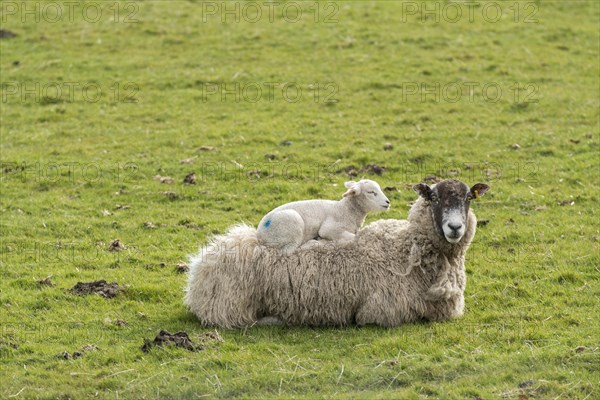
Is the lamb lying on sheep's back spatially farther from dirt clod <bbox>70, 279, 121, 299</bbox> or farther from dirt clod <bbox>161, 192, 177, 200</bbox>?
dirt clod <bbox>161, 192, 177, 200</bbox>

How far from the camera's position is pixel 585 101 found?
22000 mm

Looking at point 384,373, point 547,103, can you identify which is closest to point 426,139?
point 547,103

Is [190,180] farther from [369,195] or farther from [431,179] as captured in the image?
[369,195]

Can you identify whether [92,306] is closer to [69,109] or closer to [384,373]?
[384,373]

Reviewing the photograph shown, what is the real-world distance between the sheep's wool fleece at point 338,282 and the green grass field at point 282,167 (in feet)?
0.88

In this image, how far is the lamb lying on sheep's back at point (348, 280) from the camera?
11.1 metres

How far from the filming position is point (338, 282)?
11.1 metres

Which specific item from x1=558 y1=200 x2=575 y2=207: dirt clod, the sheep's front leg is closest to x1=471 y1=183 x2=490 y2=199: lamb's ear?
the sheep's front leg

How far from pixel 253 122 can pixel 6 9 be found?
12028 millimetres

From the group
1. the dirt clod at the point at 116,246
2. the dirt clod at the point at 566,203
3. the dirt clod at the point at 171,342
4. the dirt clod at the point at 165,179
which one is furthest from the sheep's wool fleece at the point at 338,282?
the dirt clod at the point at 165,179

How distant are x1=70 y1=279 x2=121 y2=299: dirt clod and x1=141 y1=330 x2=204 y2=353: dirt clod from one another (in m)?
1.94

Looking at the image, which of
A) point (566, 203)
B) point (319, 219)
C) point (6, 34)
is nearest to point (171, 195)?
point (319, 219)

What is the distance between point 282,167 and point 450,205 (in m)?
7.48

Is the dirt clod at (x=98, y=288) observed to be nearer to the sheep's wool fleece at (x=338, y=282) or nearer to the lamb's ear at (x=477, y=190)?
the sheep's wool fleece at (x=338, y=282)
